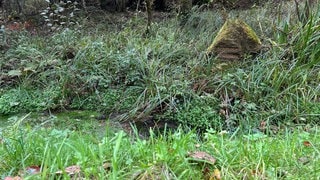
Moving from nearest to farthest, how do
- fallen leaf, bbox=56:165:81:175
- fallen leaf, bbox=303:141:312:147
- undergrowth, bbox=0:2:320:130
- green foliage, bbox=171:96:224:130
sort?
fallen leaf, bbox=56:165:81:175 < fallen leaf, bbox=303:141:312:147 < green foliage, bbox=171:96:224:130 < undergrowth, bbox=0:2:320:130

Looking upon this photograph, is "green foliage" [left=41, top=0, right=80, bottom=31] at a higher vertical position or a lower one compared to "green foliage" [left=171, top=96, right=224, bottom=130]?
higher

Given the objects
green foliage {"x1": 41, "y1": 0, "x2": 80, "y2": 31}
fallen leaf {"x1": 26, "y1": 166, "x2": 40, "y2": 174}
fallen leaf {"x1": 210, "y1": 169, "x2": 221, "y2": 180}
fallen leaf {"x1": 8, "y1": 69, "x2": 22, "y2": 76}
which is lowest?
fallen leaf {"x1": 8, "y1": 69, "x2": 22, "y2": 76}

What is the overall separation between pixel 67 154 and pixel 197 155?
2.43 feet

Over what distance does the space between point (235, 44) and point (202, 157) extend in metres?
3.39

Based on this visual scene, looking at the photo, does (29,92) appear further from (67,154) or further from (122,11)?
(122,11)

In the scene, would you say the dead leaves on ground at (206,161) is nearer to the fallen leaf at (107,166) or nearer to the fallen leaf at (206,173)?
the fallen leaf at (206,173)

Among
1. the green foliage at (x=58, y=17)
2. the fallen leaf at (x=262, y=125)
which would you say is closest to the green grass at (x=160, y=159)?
the fallen leaf at (x=262, y=125)

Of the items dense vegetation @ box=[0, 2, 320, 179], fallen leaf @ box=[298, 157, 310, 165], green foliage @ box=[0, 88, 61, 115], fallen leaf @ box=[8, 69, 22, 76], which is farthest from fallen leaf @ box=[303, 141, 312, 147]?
fallen leaf @ box=[8, 69, 22, 76]

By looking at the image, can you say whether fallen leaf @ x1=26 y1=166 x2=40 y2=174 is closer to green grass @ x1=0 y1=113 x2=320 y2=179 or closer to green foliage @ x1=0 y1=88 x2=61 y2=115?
green grass @ x1=0 y1=113 x2=320 y2=179

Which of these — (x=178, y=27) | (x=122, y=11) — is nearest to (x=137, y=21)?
(x=178, y=27)

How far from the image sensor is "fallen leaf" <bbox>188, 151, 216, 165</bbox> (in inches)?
74.8

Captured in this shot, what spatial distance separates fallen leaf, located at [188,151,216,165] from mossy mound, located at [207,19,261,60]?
3.20 m

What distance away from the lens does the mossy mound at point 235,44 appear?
503cm

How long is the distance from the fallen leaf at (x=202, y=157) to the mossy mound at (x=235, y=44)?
126 inches
